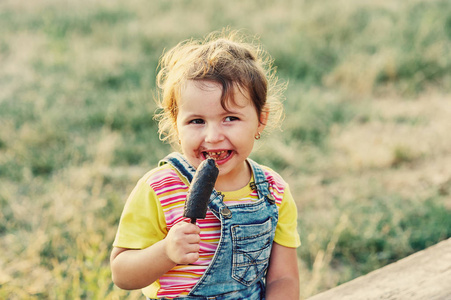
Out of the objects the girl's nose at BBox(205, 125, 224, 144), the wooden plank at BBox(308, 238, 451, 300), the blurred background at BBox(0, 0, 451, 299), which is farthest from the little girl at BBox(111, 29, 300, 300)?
the blurred background at BBox(0, 0, 451, 299)

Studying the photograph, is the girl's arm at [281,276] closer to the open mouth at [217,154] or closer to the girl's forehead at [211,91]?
the open mouth at [217,154]

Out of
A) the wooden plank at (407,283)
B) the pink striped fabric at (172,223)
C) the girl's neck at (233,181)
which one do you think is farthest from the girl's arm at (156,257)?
the wooden plank at (407,283)

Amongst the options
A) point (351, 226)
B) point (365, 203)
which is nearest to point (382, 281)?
point (351, 226)

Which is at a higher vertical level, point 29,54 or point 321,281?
point 29,54

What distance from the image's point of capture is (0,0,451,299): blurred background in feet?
10.2

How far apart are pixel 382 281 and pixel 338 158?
2584 mm

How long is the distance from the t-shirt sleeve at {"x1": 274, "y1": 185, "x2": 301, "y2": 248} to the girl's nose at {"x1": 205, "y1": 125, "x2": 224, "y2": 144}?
1.29 feet

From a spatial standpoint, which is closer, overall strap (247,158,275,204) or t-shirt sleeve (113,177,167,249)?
t-shirt sleeve (113,177,167,249)

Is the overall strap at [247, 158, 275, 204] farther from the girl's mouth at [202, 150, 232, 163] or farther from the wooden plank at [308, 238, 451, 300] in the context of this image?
the wooden plank at [308, 238, 451, 300]

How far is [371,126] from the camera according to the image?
5.07 meters

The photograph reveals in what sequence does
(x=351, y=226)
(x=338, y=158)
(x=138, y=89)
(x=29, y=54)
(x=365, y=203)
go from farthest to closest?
(x=29, y=54) → (x=138, y=89) → (x=338, y=158) → (x=365, y=203) → (x=351, y=226)

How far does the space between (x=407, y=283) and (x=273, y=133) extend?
3007mm

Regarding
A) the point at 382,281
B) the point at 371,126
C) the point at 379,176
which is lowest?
the point at 382,281

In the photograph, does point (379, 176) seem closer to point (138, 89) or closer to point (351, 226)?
point (351, 226)
